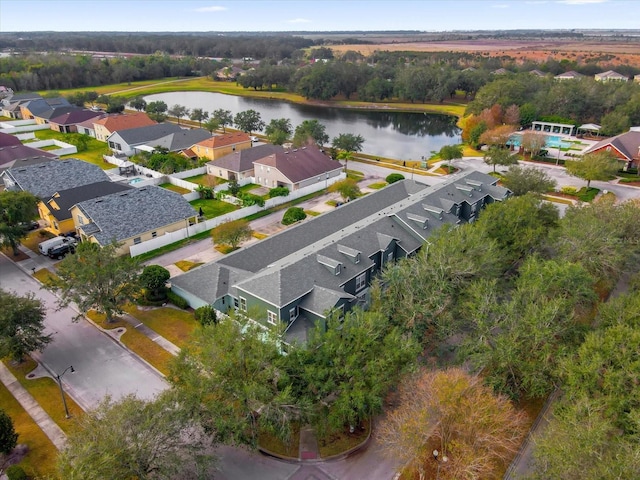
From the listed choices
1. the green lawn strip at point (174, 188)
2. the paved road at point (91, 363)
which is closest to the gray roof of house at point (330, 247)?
the paved road at point (91, 363)

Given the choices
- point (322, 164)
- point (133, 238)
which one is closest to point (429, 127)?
point (322, 164)

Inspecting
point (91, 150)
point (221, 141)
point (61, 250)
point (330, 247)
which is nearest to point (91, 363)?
point (61, 250)

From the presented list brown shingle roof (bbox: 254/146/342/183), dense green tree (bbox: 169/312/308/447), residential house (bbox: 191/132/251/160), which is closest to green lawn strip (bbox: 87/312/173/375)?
dense green tree (bbox: 169/312/308/447)

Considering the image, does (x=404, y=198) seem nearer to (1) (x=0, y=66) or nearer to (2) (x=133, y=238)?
(2) (x=133, y=238)

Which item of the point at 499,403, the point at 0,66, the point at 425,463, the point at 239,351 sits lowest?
the point at 425,463

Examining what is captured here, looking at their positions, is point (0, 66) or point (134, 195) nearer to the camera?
point (134, 195)
